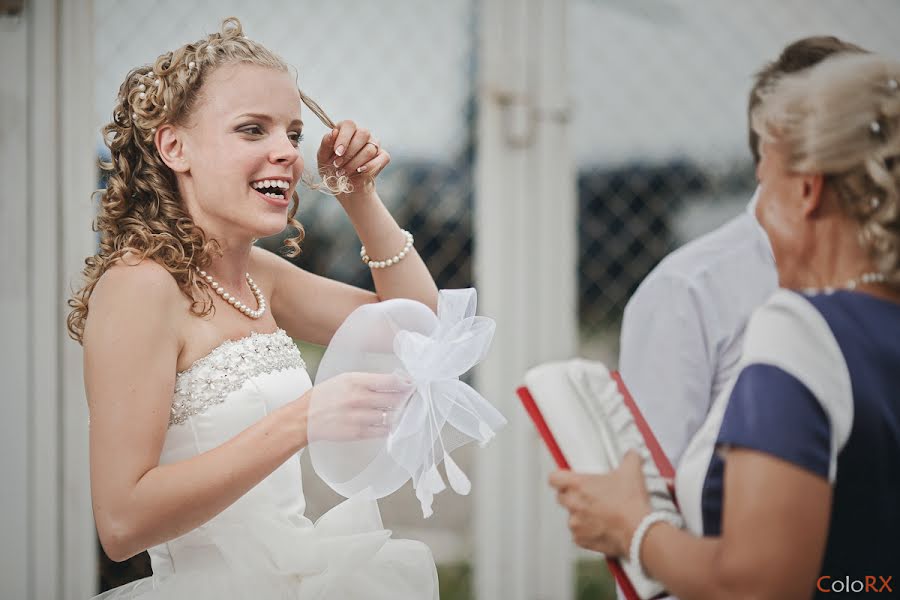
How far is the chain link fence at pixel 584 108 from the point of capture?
10.4ft

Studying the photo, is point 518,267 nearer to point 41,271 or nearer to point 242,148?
point 41,271

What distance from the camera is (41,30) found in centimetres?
290

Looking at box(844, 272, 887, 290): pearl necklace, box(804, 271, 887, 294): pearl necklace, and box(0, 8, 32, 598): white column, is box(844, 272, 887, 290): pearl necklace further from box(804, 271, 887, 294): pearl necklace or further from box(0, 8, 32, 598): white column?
box(0, 8, 32, 598): white column

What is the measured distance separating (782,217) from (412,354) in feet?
1.86

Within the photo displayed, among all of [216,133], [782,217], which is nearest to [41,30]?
[216,133]

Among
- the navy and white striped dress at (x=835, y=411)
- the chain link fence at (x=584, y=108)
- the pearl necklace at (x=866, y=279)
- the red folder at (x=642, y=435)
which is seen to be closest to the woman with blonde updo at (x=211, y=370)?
the red folder at (x=642, y=435)

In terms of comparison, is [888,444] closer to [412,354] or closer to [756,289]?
[412,354]

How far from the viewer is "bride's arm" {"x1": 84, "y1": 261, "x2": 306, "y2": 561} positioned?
1292 millimetres

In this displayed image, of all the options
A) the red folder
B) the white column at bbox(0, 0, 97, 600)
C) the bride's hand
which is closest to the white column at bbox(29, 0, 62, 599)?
the white column at bbox(0, 0, 97, 600)

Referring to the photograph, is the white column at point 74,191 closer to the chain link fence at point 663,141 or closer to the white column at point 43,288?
the white column at point 43,288

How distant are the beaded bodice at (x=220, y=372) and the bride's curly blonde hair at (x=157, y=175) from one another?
8cm

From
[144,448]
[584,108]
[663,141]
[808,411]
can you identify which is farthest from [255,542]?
[663,141]

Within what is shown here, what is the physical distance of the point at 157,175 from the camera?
1.54 metres

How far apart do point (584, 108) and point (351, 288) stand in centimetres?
173
